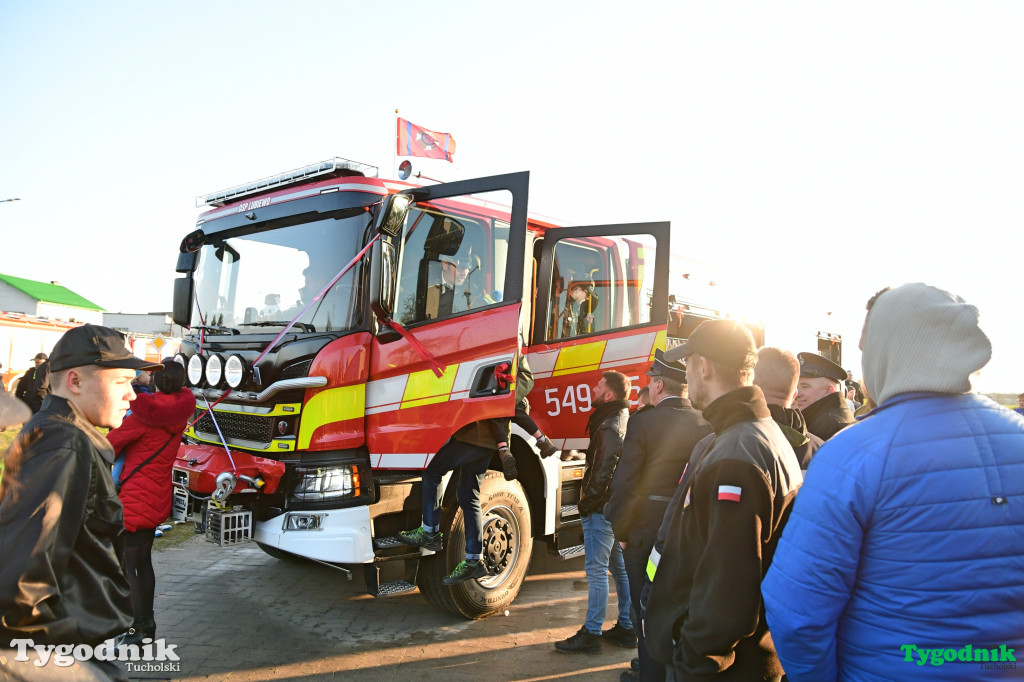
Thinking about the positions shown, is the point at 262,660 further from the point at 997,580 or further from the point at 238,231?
the point at 997,580

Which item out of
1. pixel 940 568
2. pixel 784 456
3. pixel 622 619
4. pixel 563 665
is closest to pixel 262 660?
pixel 563 665

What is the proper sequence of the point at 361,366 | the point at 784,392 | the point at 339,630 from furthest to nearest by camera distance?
the point at 339,630 < the point at 361,366 < the point at 784,392

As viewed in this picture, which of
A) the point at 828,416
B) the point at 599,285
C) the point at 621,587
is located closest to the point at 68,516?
the point at 621,587

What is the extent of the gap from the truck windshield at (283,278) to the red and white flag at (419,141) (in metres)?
2.12

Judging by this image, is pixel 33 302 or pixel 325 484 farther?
pixel 33 302

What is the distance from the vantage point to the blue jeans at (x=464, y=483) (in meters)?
4.51

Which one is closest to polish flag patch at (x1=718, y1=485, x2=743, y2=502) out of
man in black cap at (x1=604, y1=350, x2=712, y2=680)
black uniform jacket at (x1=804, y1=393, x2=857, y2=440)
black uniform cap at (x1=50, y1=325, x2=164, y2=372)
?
man in black cap at (x1=604, y1=350, x2=712, y2=680)

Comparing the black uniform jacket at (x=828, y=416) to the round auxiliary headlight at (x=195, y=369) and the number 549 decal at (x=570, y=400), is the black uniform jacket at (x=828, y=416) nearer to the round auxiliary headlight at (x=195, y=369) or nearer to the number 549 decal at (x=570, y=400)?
the number 549 decal at (x=570, y=400)

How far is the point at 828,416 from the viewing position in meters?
4.08

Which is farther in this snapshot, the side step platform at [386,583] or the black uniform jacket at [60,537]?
the side step platform at [386,583]

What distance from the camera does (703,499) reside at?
2.10 m

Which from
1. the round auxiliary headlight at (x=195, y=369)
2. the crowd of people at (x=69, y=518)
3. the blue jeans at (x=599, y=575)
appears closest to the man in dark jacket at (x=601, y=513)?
the blue jeans at (x=599, y=575)

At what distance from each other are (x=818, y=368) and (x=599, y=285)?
2.19 m

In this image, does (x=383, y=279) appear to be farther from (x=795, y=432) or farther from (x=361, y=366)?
(x=795, y=432)
